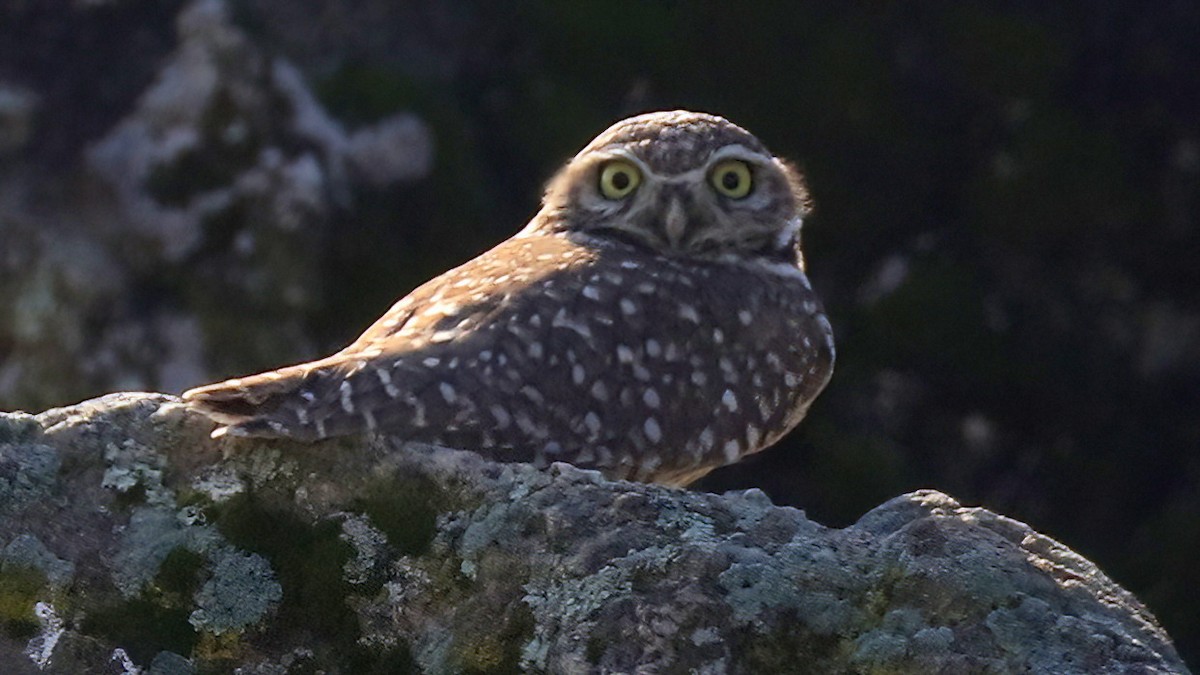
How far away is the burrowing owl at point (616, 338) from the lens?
4.18 metres

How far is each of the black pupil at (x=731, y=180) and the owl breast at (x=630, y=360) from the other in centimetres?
34

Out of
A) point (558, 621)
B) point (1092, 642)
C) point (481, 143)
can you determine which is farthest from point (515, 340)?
point (481, 143)

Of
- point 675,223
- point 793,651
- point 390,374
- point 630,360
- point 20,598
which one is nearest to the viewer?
point 793,651

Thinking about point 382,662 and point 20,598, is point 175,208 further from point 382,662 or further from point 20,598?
point 382,662

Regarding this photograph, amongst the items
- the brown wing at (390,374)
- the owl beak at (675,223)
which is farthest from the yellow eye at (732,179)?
the brown wing at (390,374)

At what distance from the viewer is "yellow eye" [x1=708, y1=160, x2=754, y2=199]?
583 centimetres

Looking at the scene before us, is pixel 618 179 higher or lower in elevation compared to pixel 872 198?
higher

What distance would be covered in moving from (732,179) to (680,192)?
317 mm

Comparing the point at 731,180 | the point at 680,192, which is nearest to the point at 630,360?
the point at 680,192

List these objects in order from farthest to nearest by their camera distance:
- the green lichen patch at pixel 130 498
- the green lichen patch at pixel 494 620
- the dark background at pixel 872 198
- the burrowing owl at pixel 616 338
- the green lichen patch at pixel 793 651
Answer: the dark background at pixel 872 198 < the burrowing owl at pixel 616 338 < the green lichen patch at pixel 130 498 < the green lichen patch at pixel 494 620 < the green lichen patch at pixel 793 651

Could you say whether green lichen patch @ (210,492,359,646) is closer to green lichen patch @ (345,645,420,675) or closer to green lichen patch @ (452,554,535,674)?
green lichen patch @ (345,645,420,675)

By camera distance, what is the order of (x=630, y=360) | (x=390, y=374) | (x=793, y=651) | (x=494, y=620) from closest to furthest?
(x=793, y=651)
(x=494, y=620)
(x=390, y=374)
(x=630, y=360)

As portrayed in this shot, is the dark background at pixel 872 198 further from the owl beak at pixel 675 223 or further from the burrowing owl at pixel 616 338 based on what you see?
the owl beak at pixel 675 223

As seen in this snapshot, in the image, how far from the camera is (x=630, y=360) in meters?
4.86
